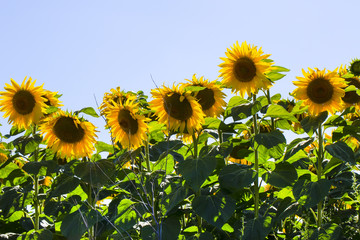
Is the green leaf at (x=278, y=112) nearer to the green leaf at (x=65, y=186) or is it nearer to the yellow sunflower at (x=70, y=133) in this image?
the yellow sunflower at (x=70, y=133)

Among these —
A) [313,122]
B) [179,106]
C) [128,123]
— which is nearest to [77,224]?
[128,123]

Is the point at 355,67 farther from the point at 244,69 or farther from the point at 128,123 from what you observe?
the point at 128,123

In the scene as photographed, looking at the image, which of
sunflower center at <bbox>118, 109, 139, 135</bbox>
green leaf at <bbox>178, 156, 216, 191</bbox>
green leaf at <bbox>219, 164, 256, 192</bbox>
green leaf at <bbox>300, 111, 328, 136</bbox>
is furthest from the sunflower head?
sunflower center at <bbox>118, 109, 139, 135</bbox>

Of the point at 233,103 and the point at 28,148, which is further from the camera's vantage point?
the point at 28,148

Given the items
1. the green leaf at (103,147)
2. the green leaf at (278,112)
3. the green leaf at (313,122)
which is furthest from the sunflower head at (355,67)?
the green leaf at (103,147)

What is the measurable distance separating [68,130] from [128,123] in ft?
1.76

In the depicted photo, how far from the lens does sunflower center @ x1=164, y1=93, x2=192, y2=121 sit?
3471mm

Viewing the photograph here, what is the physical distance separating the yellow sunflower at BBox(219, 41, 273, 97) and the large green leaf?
1.94 ft

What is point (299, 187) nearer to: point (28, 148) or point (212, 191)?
point (212, 191)

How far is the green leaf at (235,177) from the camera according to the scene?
3.12m

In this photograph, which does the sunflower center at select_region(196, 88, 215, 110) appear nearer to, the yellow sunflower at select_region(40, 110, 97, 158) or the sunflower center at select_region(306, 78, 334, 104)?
the sunflower center at select_region(306, 78, 334, 104)

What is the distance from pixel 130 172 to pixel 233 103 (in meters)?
0.91

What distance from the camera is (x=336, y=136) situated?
3477 millimetres

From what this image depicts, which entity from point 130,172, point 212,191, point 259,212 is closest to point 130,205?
point 130,172
